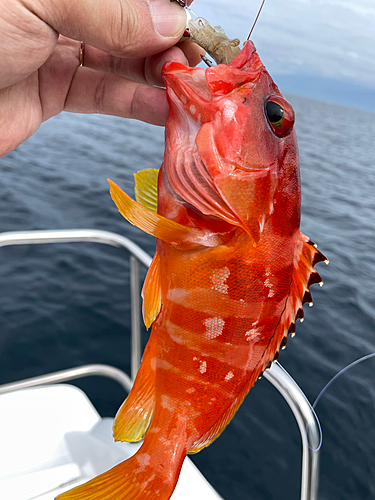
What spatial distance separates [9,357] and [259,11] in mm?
4930

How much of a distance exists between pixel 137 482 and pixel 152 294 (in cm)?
58

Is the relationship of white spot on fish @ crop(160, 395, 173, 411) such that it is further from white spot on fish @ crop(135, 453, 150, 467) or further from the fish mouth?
the fish mouth

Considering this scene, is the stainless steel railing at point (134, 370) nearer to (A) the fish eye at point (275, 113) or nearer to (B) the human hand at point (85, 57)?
(B) the human hand at point (85, 57)

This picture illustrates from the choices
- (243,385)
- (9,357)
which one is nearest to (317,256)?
(243,385)

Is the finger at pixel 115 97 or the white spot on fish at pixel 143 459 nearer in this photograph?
the white spot on fish at pixel 143 459

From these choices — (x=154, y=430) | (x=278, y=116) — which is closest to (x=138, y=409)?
(x=154, y=430)

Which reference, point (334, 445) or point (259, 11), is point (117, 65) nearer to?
point (259, 11)

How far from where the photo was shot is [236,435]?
4820mm

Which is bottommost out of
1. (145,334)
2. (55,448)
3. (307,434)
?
(145,334)

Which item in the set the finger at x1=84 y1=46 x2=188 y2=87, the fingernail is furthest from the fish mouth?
the finger at x1=84 y1=46 x2=188 y2=87

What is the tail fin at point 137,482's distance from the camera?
47.2 inches

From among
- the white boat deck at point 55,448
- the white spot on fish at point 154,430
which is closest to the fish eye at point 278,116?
the white spot on fish at point 154,430

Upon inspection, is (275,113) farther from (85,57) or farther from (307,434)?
(307,434)

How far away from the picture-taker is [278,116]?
1.24 m
